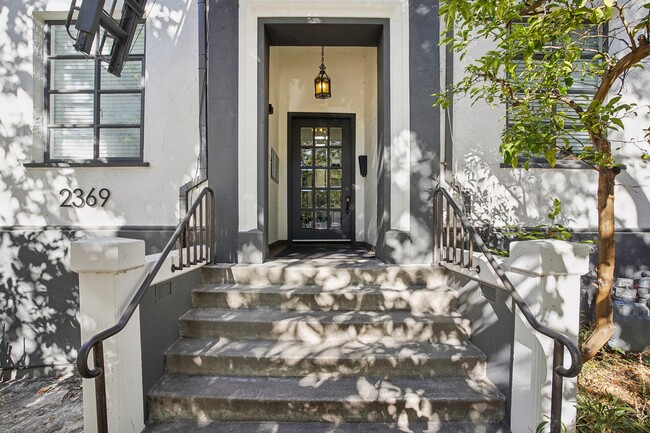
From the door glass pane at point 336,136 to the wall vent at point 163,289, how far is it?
13.3 ft

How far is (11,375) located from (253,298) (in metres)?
3.34

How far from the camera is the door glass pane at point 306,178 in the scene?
6156mm

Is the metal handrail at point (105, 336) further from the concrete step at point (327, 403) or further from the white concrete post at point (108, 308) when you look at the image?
the concrete step at point (327, 403)

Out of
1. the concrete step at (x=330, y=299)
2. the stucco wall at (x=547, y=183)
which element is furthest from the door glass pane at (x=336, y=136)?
the concrete step at (x=330, y=299)

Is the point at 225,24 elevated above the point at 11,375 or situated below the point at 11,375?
above

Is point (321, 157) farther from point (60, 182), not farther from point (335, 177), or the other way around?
point (60, 182)

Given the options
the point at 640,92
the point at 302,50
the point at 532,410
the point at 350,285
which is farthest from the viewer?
the point at 302,50

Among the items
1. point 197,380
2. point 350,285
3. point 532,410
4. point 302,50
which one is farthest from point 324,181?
point 532,410

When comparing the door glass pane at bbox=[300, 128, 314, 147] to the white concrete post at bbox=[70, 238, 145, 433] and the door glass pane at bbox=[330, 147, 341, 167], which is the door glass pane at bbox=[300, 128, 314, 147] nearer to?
the door glass pane at bbox=[330, 147, 341, 167]

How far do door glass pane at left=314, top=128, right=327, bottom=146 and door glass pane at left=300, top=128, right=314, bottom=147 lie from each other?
70 millimetres

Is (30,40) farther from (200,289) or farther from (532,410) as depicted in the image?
(532,410)

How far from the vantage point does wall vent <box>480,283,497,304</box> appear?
251cm

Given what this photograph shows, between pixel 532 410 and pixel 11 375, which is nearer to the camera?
pixel 532 410

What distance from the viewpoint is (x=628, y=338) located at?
358 cm
